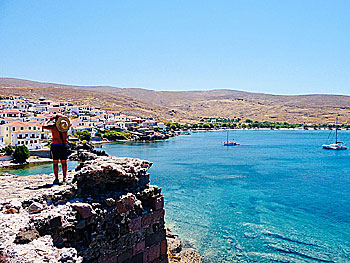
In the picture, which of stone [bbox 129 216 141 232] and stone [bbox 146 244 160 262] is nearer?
stone [bbox 129 216 141 232]

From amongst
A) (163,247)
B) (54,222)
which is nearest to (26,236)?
(54,222)

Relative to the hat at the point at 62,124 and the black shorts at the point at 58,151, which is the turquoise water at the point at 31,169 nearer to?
the black shorts at the point at 58,151

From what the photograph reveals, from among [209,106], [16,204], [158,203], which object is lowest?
[158,203]

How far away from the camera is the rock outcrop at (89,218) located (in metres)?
4.26

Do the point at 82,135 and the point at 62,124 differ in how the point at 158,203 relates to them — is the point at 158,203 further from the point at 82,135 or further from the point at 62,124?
the point at 82,135

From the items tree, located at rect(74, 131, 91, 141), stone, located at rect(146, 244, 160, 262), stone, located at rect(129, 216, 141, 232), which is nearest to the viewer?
stone, located at rect(129, 216, 141, 232)

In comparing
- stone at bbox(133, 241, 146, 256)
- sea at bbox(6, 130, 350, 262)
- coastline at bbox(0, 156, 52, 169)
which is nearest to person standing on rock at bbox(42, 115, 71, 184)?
stone at bbox(133, 241, 146, 256)

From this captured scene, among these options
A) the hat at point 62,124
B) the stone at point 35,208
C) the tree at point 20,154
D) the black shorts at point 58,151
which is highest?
the hat at point 62,124

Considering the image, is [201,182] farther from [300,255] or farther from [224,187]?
[300,255]

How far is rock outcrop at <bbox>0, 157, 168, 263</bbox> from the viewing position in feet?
14.0

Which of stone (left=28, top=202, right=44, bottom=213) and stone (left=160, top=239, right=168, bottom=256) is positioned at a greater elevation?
stone (left=28, top=202, right=44, bottom=213)

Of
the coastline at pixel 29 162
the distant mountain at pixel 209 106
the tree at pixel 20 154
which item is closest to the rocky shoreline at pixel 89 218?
the coastline at pixel 29 162

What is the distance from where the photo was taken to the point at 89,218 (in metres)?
5.36

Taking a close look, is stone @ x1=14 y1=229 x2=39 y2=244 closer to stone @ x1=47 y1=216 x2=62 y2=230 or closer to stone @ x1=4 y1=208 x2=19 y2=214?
A: stone @ x1=47 y1=216 x2=62 y2=230
